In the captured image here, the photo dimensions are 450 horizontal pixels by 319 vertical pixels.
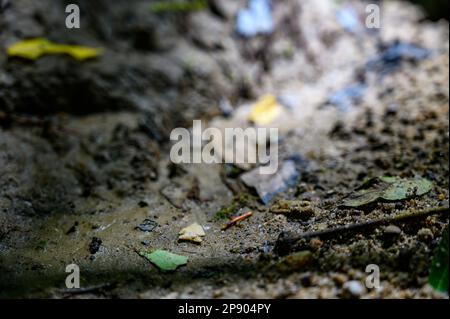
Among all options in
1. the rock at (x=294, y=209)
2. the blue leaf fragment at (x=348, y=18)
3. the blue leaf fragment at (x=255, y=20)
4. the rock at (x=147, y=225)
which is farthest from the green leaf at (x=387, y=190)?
the blue leaf fragment at (x=348, y=18)

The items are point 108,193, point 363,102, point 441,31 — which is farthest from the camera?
point 441,31

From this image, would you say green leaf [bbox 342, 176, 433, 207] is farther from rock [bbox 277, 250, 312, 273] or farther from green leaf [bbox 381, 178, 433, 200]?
rock [bbox 277, 250, 312, 273]

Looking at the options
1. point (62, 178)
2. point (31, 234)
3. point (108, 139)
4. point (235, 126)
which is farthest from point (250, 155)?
point (31, 234)

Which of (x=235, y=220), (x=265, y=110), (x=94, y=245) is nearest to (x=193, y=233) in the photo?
(x=235, y=220)

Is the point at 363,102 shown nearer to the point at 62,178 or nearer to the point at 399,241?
the point at 399,241

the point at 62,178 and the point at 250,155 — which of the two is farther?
the point at 250,155

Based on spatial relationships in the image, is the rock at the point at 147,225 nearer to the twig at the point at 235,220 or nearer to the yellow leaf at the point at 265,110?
the twig at the point at 235,220
